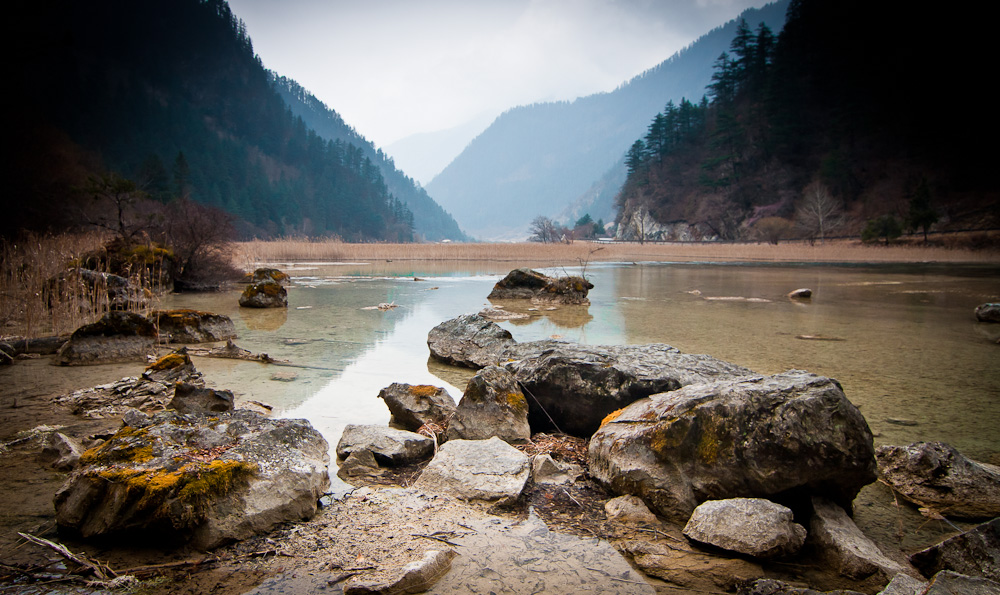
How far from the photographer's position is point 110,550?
2.24m

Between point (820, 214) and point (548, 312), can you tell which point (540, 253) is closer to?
Answer: point (548, 312)

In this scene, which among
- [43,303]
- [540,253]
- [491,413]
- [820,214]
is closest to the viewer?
[491,413]

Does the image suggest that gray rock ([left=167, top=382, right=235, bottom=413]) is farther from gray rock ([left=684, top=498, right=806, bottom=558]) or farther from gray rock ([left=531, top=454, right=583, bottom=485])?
gray rock ([left=684, top=498, right=806, bottom=558])

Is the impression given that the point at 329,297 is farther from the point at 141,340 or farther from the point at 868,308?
the point at 868,308

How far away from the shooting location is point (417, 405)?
4.07 m

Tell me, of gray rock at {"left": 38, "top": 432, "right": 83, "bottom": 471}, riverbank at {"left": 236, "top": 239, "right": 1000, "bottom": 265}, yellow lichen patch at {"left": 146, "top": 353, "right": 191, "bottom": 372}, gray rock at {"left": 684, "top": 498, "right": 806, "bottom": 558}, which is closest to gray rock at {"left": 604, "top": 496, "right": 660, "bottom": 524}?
gray rock at {"left": 684, "top": 498, "right": 806, "bottom": 558}

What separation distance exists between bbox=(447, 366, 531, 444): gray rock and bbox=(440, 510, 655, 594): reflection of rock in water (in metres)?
1.11

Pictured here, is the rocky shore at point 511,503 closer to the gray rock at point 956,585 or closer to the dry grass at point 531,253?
the gray rock at point 956,585

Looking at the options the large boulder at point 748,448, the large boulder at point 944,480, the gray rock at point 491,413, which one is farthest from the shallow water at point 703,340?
the large boulder at point 748,448

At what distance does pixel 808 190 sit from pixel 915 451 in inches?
2121

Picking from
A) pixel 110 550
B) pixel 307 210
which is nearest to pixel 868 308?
pixel 110 550

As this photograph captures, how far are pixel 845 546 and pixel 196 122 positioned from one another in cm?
11263

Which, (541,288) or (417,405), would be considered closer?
(417,405)

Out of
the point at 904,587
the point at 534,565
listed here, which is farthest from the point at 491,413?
the point at 904,587
